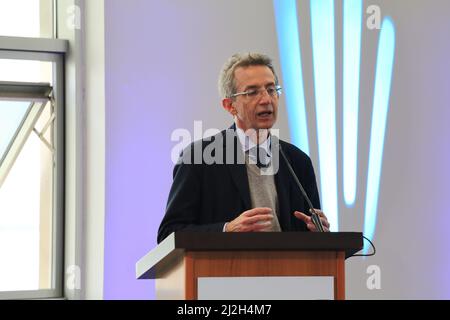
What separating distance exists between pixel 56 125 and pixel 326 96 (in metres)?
1.34

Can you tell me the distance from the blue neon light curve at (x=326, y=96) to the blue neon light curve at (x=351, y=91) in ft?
0.20

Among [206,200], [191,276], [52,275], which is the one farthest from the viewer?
[52,275]

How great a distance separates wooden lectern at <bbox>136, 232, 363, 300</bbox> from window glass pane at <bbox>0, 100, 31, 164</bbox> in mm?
2544

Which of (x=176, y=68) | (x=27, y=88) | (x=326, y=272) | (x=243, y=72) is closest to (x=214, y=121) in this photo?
(x=176, y=68)

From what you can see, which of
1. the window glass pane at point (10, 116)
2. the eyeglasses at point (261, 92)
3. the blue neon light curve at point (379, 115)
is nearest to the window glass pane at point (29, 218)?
the window glass pane at point (10, 116)

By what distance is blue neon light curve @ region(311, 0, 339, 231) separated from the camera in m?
4.60

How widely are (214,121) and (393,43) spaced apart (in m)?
1.06

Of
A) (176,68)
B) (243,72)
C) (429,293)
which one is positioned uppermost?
(176,68)

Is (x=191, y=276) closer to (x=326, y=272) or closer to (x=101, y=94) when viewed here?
(x=326, y=272)

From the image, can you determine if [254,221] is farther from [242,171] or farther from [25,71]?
[25,71]

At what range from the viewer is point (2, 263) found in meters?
4.60

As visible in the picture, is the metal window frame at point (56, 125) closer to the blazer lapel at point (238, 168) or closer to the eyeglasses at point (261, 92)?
the blazer lapel at point (238, 168)

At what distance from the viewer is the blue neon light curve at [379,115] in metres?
4.66

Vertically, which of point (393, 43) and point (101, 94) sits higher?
point (393, 43)
